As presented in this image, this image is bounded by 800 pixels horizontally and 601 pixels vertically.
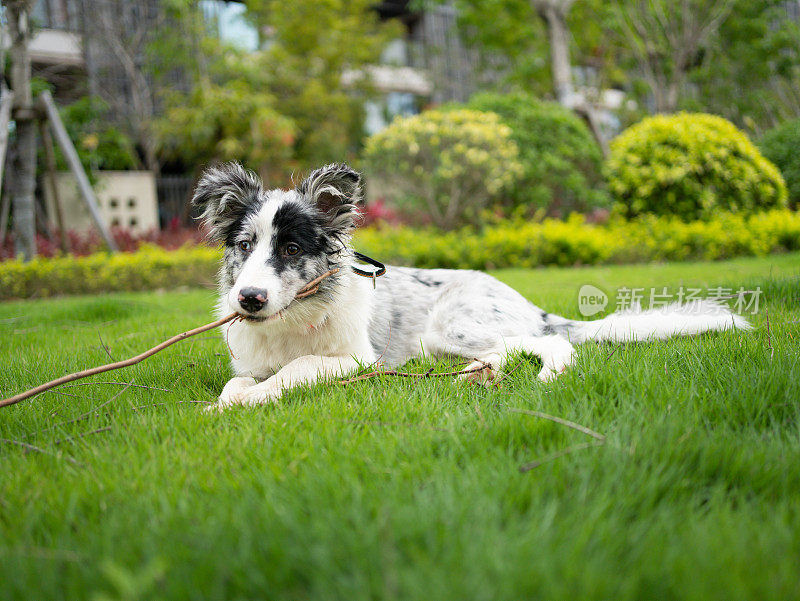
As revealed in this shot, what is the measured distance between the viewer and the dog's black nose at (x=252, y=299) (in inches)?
100

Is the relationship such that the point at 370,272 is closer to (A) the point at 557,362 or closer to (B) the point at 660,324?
(A) the point at 557,362

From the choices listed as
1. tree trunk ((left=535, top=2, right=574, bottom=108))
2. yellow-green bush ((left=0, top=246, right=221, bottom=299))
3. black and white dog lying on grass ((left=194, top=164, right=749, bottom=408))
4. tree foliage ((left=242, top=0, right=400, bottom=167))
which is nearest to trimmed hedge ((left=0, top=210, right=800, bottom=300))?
yellow-green bush ((left=0, top=246, right=221, bottom=299))

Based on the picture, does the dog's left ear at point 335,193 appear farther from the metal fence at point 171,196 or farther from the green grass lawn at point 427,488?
the metal fence at point 171,196

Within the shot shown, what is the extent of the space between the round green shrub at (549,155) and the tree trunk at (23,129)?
27.2 feet

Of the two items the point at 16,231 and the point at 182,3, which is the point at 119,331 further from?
the point at 182,3

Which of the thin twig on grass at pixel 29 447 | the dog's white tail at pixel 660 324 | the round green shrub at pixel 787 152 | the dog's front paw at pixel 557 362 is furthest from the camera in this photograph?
the round green shrub at pixel 787 152

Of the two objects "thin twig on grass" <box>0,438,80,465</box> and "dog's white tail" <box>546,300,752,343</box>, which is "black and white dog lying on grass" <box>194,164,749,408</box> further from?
"thin twig on grass" <box>0,438,80,465</box>

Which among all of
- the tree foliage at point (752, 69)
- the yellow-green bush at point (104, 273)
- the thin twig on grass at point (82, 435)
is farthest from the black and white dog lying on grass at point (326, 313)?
the tree foliage at point (752, 69)

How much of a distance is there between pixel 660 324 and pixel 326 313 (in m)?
1.98

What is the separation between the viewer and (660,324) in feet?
11.0

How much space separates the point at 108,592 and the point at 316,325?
195 centimetres

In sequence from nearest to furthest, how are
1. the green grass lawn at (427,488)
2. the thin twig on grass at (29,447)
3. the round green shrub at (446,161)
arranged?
the green grass lawn at (427,488), the thin twig on grass at (29,447), the round green shrub at (446,161)

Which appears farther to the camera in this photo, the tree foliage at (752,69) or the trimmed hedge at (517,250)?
the tree foliage at (752,69)

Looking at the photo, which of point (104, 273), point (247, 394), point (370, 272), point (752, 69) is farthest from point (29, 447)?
point (752, 69)
